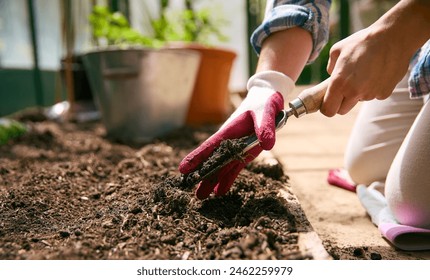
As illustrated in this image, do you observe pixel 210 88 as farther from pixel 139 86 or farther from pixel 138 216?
pixel 138 216

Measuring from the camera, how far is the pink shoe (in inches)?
61.1

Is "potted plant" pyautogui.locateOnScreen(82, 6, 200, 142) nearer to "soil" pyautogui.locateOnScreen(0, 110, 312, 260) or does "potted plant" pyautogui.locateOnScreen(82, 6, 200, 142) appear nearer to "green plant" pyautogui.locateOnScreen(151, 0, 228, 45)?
"green plant" pyautogui.locateOnScreen(151, 0, 228, 45)

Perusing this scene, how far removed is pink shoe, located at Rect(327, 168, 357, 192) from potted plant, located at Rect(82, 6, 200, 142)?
3.64 ft

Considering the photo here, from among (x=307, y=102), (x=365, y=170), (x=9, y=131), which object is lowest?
(x=9, y=131)

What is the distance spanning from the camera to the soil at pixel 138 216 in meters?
0.77

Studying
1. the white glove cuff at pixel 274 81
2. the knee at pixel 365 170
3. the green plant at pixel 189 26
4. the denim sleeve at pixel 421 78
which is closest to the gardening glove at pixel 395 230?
the knee at pixel 365 170

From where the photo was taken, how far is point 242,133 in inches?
39.5

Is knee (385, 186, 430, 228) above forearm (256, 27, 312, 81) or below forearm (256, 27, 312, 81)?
below

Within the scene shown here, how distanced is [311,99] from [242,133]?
0.63 feet

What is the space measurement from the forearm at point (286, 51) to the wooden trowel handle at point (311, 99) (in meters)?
0.21

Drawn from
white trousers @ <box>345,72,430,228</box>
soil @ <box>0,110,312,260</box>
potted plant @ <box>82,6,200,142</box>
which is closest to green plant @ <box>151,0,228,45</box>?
potted plant @ <box>82,6,200,142</box>

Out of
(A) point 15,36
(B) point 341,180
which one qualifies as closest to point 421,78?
(B) point 341,180

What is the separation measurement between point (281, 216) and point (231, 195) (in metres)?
0.17
